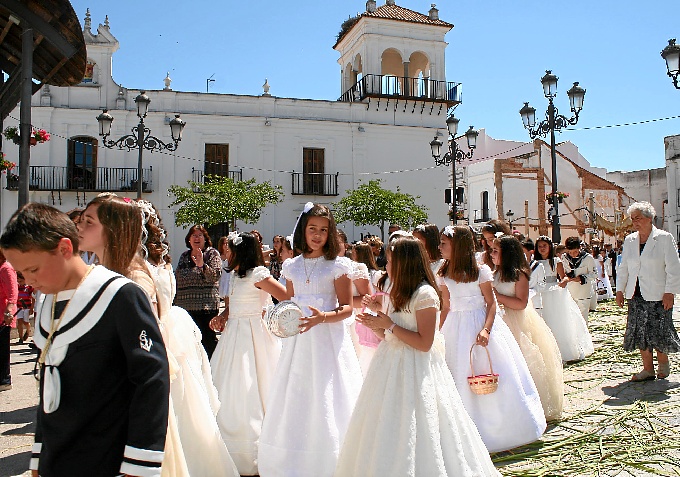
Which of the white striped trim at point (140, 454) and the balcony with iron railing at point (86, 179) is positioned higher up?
the balcony with iron railing at point (86, 179)

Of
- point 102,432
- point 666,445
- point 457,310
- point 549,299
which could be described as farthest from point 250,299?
point 549,299

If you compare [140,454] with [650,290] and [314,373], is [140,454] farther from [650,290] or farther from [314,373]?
[650,290]

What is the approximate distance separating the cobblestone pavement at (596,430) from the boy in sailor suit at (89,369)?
133 inches

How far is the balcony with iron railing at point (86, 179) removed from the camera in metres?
25.0

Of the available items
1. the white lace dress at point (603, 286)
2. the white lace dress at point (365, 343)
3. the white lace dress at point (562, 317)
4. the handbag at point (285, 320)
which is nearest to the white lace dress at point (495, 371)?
the white lace dress at point (365, 343)

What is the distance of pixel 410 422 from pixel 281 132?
25320mm

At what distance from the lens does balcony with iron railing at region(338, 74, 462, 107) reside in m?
29.4

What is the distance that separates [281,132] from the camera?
91.8 ft

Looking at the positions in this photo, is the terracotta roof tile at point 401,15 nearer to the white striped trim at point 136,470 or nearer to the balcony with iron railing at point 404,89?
the balcony with iron railing at point 404,89

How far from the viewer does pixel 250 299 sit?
18.1 ft

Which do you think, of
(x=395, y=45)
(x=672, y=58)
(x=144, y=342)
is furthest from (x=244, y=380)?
(x=395, y=45)

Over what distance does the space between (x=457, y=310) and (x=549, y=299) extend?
4.90m

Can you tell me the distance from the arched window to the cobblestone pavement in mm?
18210

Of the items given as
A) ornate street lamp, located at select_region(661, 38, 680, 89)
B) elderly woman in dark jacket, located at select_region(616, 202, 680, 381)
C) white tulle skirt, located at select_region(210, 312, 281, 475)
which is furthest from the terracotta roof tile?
white tulle skirt, located at select_region(210, 312, 281, 475)
